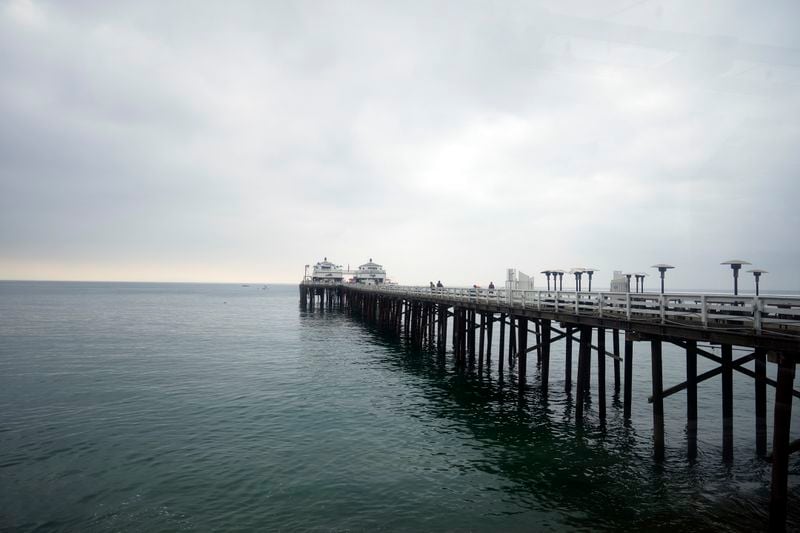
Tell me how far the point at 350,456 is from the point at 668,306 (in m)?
10.7

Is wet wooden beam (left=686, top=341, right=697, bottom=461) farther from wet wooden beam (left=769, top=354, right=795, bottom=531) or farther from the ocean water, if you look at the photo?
wet wooden beam (left=769, top=354, right=795, bottom=531)

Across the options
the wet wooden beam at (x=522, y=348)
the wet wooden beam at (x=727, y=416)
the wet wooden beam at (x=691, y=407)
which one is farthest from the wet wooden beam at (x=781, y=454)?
the wet wooden beam at (x=522, y=348)

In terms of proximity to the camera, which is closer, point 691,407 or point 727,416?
point 727,416

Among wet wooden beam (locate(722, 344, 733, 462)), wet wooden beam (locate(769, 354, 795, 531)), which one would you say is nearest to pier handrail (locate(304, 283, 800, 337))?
wet wooden beam (locate(769, 354, 795, 531))

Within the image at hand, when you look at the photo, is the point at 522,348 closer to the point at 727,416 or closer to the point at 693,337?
the point at 727,416

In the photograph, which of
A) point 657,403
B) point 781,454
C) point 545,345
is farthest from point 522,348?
point 781,454

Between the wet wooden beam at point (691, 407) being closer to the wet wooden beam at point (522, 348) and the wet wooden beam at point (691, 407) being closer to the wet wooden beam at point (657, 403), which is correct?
the wet wooden beam at point (657, 403)

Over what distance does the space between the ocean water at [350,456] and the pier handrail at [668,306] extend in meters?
4.37

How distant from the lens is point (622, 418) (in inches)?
717

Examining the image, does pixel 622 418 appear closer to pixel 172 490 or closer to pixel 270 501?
pixel 270 501

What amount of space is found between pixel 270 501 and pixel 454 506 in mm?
4607

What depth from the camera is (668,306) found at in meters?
13.1

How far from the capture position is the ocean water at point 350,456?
10.5m


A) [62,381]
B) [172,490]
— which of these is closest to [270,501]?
[172,490]
